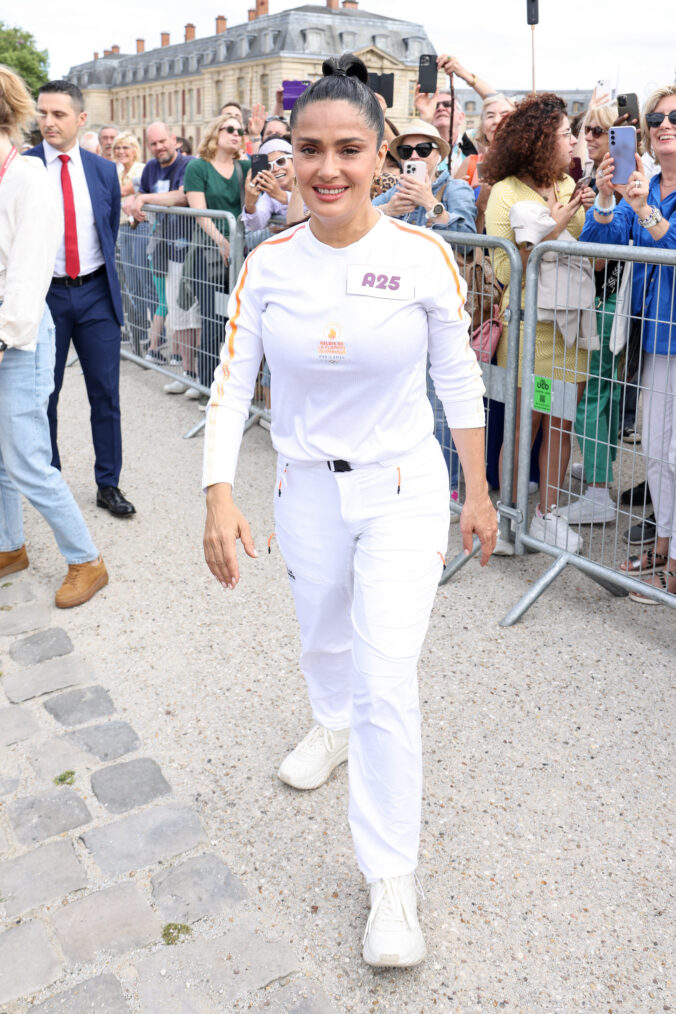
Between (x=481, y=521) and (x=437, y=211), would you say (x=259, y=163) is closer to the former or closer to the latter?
(x=437, y=211)

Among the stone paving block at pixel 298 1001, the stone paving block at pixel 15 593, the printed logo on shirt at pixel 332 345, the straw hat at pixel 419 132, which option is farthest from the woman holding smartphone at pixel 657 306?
the stone paving block at pixel 15 593

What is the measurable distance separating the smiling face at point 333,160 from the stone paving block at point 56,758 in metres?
2.10

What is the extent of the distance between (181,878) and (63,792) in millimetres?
635

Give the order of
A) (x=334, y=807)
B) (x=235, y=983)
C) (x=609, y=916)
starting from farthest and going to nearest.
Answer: (x=334, y=807) → (x=609, y=916) → (x=235, y=983)

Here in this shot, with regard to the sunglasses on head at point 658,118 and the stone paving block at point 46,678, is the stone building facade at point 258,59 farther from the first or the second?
the stone paving block at point 46,678

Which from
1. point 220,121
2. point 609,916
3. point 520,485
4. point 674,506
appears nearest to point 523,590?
point 520,485

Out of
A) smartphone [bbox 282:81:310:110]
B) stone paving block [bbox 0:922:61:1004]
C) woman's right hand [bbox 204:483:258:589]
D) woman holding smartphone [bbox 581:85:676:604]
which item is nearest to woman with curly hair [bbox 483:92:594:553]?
woman holding smartphone [bbox 581:85:676:604]

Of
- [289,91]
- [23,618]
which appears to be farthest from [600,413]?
[289,91]

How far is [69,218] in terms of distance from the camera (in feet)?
18.2

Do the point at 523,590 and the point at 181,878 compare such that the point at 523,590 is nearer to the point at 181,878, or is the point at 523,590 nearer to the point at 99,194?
the point at 181,878

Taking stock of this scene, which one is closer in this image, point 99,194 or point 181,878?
point 181,878

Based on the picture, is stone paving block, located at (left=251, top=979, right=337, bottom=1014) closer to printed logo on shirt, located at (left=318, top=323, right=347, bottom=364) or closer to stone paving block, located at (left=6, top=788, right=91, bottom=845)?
stone paving block, located at (left=6, top=788, right=91, bottom=845)

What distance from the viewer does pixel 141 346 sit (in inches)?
395

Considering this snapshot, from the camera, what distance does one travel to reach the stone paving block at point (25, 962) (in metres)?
2.59
